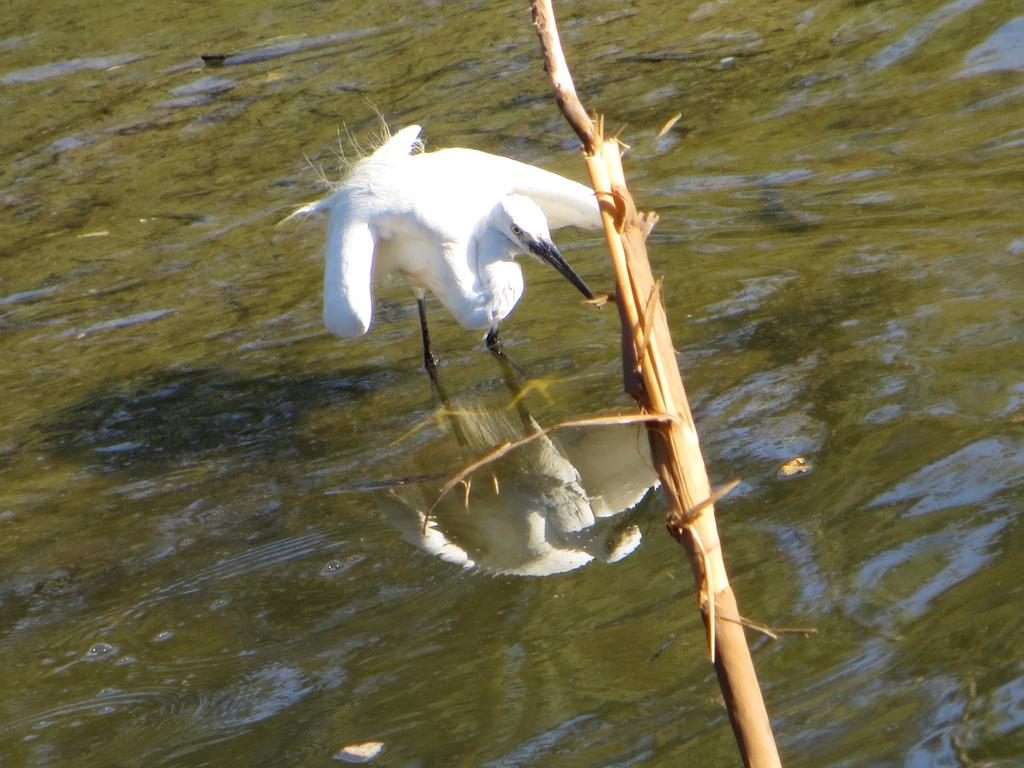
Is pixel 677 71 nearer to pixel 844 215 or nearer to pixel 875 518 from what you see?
pixel 844 215

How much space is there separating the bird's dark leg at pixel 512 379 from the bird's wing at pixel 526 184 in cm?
54

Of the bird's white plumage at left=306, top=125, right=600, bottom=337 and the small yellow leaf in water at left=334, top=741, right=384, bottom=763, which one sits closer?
the small yellow leaf in water at left=334, top=741, right=384, bottom=763

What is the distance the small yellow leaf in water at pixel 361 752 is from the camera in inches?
111

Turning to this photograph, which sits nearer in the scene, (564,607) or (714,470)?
(564,607)

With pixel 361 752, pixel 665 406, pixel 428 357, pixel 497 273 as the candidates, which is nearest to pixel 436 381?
pixel 428 357

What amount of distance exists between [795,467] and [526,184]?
185 centimetres

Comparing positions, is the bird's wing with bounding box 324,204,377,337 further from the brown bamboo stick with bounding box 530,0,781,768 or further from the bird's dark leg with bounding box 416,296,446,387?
the brown bamboo stick with bounding box 530,0,781,768

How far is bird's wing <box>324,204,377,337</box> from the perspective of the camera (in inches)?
185

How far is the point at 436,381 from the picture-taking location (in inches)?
199

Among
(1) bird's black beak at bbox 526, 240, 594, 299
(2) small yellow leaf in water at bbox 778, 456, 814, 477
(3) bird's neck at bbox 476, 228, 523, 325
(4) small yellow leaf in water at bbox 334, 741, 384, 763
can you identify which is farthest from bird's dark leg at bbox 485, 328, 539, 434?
(4) small yellow leaf in water at bbox 334, 741, 384, 763

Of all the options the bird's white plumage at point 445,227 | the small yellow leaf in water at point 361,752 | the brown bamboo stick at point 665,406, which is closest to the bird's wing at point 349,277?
the bird's white plumage at point 445,227

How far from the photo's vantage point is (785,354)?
14.6 feet

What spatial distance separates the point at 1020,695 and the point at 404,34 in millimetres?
7733

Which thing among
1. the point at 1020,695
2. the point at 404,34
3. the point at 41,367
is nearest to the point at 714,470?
the point at 1020,695
